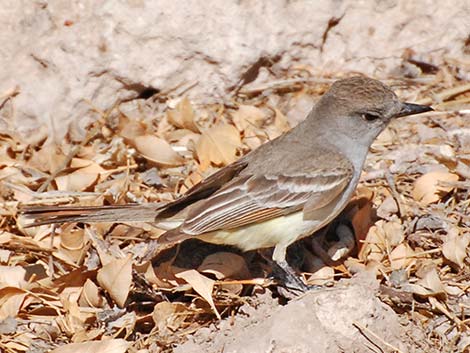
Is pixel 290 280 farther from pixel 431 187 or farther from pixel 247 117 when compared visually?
pixel 247 117

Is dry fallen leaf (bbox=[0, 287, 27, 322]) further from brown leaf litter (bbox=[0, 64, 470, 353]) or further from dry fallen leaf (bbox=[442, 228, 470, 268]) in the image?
dry fallen leaf (bbox=[442, 228, 470, 268])

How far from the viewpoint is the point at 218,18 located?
723 centimetres

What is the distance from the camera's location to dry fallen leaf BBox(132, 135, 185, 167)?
6992 millimetres

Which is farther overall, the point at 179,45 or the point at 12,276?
the point at 179,45

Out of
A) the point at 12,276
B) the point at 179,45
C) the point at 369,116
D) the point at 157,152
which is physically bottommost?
the point at 12,276

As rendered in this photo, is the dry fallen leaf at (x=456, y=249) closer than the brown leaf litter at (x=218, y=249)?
No

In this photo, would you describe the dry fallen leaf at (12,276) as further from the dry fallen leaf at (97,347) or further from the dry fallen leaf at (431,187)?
the dry fallen leaf at (431,187)

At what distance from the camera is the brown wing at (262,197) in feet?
19.5

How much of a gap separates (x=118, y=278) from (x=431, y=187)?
2333 millimetres

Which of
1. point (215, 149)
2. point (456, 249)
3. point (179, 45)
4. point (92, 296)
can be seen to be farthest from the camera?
point (179, 45)

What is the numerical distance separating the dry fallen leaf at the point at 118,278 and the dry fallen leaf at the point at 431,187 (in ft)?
7.10

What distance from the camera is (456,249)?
5.97 meters

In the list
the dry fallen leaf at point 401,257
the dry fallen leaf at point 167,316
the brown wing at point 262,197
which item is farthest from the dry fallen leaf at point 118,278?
the dry fallen leaf at point 401,257

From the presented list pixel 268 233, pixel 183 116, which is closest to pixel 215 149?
pixel 183 116
